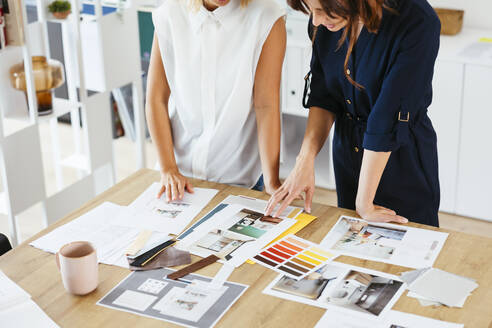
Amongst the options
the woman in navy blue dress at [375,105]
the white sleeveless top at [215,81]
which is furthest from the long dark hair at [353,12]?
the white sleeveless top at [215,81]

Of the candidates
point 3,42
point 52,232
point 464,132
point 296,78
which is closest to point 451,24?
point 464,132

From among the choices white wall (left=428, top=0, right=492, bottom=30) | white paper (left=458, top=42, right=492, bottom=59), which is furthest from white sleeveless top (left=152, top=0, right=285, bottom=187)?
white wall (left=428, top=0, right=492, bottom=30)

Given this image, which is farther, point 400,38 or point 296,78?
point 296,78

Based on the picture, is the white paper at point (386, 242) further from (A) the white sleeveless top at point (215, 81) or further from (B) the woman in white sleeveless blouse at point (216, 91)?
(A) the white sleeveless top at point (215, 81)

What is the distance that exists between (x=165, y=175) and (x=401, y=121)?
0.75m

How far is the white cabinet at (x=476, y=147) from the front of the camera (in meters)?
3.31

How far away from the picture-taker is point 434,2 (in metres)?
3.87

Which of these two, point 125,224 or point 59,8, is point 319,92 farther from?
point 59,8

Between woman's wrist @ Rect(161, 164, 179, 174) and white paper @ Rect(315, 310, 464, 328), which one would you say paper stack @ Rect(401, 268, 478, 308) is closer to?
white paper @ Rect(315, 310, 464, 328)

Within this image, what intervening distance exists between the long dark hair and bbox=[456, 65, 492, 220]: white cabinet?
175 cm

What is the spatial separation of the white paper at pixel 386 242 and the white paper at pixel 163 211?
0.41 m

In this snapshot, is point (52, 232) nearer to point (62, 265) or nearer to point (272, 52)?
point (62, 265)

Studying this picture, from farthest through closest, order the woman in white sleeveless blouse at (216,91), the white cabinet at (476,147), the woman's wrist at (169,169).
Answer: the white cabinet at (476,147) → the woman's wrist at (169,169) → the woman in white sleeveless blouse at (216,91)

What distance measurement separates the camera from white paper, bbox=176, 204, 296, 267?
1692mm
